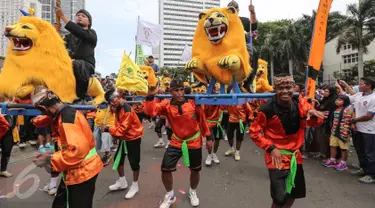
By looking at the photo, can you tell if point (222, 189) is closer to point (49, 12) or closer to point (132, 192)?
point (132, 192)

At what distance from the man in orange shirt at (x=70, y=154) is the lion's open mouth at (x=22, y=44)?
0.80 m

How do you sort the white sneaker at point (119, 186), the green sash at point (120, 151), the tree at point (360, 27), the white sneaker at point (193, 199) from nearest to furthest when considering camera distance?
1. the white sneaker at point (193, 199)
2. the green sash at point (120, 151)
3. the white sneaker at point (119, 186)
4. the tree at point (360, 27)

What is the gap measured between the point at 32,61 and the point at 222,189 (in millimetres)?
3259

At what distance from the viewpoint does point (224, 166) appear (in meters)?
5.33

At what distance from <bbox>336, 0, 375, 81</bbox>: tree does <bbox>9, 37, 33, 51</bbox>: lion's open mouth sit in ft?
76.2

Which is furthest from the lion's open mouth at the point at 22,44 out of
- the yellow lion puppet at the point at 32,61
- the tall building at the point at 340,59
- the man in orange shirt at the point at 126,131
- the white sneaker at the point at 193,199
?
the tall building at the point at 340,59

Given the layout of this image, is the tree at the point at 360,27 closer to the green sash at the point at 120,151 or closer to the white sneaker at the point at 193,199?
the white sneaker at the point at 193,199

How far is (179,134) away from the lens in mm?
3451

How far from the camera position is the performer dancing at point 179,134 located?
336 cm

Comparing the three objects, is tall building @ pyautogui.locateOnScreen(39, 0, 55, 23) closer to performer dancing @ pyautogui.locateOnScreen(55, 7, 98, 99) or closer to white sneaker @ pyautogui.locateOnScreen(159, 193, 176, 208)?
performer dancing @ pyautogui.locateOnScreen(55, 7, 98, 99)

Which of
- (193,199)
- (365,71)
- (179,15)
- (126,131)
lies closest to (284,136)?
(193,199)

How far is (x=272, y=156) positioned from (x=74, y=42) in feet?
9.47

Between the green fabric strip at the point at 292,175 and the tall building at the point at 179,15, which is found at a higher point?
the tall building at the point at 179,15

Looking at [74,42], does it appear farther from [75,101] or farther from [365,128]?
[365,128]
